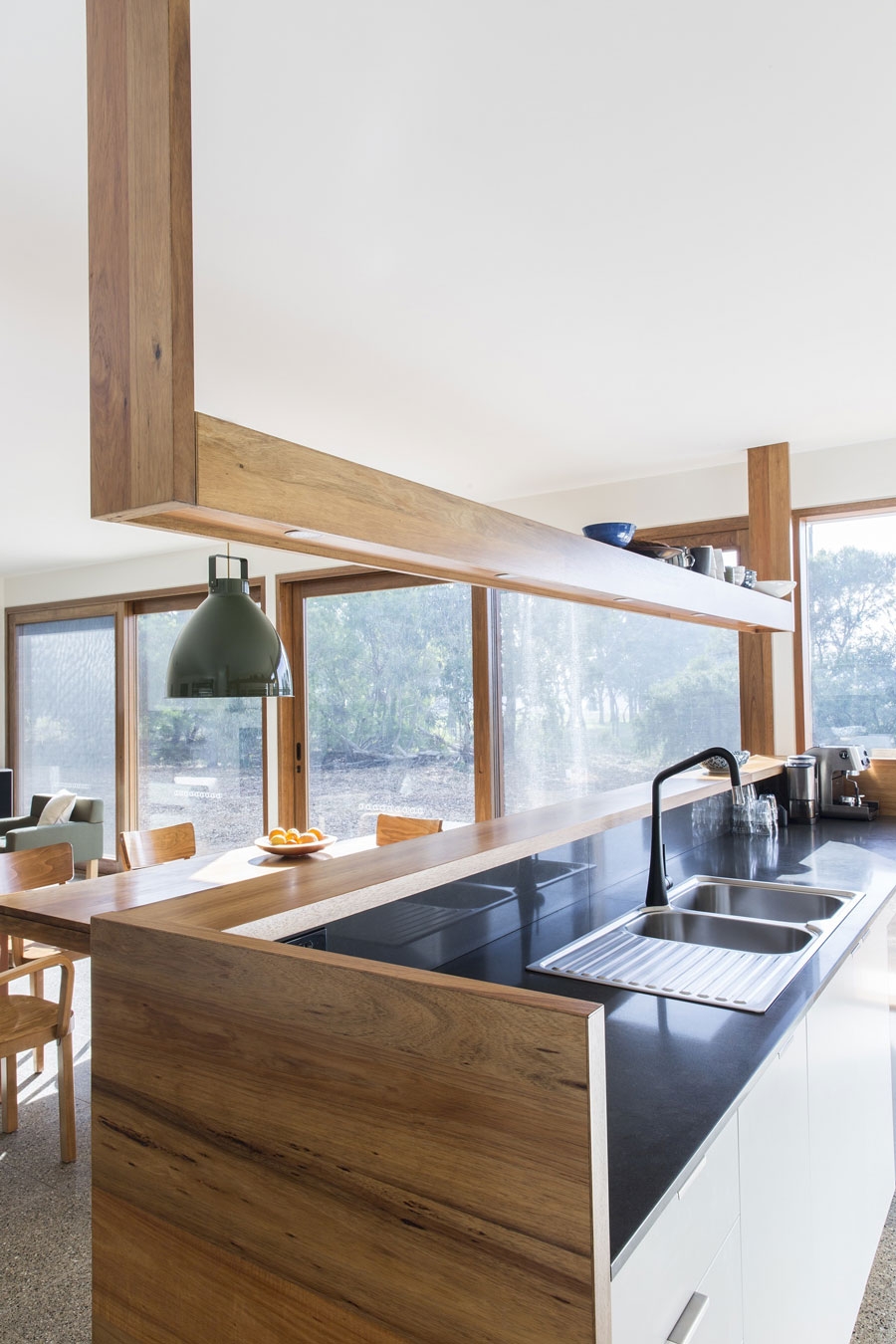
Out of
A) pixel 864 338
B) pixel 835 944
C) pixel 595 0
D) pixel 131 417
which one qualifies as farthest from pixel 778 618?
pixel 131 417

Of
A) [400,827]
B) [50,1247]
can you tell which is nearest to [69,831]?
[400,827]

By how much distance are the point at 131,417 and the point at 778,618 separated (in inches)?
114

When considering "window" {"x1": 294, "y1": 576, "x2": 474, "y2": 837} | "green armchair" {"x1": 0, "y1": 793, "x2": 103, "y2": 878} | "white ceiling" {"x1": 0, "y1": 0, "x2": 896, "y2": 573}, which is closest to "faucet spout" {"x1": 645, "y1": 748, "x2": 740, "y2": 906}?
"white ceiling" {"x1": 0, "y1": 0, "x2": 896, "y2": 573}

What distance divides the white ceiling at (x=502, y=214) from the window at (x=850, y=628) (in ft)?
1.97

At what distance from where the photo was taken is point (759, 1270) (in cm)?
130

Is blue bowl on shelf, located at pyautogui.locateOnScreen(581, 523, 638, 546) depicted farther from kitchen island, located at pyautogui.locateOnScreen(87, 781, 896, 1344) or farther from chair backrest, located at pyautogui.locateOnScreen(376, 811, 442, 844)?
chair backrest, located at pyautogui.locateOnScreen(376, 811, 442, 844)

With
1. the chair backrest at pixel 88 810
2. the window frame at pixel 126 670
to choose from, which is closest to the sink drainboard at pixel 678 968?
the window frame at pixel 126 670

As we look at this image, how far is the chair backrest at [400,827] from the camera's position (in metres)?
3.80

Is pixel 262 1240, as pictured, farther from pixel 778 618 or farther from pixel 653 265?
pixel 778 618

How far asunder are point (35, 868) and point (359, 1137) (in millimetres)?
2877

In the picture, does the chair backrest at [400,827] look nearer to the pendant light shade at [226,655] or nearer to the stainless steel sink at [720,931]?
the pendant light shade at [226,655]

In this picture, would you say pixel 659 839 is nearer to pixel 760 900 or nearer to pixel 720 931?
pixel 720 931

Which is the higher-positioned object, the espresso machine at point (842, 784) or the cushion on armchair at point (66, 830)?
the espresso machine at point (842, 784)

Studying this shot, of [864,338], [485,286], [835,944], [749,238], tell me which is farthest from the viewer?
[864,338]
